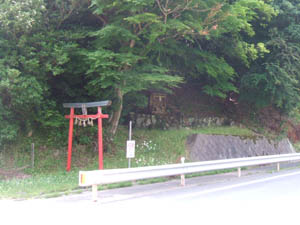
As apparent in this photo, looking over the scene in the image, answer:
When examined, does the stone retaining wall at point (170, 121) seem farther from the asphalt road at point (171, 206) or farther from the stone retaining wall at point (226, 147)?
the asphalt road at point (171, 206)

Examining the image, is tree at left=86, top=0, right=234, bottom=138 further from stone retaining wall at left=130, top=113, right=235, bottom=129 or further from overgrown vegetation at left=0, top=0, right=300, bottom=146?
stone retaining wall at left=130, top=113, right=235, bottom=129

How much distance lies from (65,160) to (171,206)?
7319 mm

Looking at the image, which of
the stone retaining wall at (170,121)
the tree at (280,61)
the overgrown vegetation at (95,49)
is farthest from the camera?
the tree at (280,61)

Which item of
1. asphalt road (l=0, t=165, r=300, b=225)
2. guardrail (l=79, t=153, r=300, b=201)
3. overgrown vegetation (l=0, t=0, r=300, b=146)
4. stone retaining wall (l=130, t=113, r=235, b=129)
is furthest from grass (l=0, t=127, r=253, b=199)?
guardrail (l=79, t=153, r=300, b=201)

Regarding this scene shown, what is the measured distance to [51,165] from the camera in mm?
13773

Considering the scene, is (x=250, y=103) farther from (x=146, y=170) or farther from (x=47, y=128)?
(x=146, y=170)

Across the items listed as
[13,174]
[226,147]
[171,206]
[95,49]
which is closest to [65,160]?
[13,174]

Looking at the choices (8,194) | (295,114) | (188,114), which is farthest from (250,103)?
(8,194)

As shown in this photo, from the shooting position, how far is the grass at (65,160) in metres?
10.2

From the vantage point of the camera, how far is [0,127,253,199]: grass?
33.4 ft

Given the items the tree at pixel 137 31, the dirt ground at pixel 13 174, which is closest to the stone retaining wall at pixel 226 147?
the tree at pixel 137 31

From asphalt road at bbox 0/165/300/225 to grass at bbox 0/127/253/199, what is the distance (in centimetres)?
113

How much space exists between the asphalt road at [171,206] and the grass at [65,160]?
113cm

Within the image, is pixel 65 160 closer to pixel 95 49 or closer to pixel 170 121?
pixel 95 49
